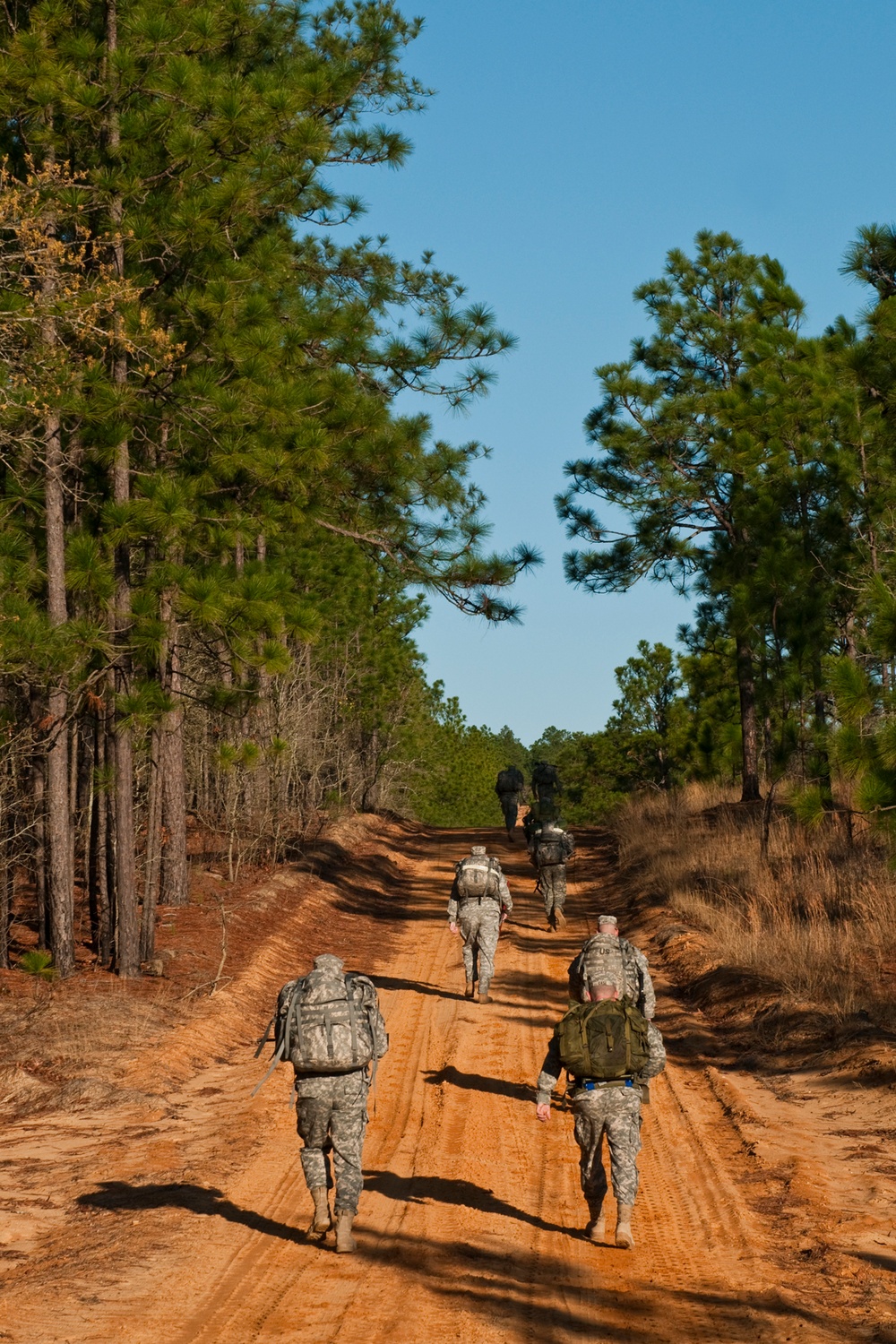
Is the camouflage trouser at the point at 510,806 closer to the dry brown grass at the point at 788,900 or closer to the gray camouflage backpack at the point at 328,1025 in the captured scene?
the dry brown grass at the point at 788,900

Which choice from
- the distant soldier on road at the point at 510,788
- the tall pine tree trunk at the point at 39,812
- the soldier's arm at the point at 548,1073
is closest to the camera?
the soldier's arm at the point at 548,1073

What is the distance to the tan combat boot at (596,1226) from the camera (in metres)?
7.69

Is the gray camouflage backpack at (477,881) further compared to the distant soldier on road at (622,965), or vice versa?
the gray camouflage backpack at (477,881)

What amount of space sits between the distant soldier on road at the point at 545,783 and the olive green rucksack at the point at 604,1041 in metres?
15.5

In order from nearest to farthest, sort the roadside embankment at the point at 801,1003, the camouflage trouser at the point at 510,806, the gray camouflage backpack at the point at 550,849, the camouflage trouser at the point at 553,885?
1. the roadside embankment at the point at 801,1003
2. the gray camouflage backpack at the point at 550,849
3. the camouflage trouser at the point at 553,885
4. the camouflage trouser at the point at 510,806

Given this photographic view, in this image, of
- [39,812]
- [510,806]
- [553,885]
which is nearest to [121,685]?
[39,812]

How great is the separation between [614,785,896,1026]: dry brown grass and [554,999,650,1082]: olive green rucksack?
3.65 meters

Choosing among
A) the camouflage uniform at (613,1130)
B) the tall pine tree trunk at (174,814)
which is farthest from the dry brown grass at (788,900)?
the tall pine tree trunk at (174,814)

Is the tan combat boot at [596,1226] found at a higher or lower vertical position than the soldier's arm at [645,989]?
lower

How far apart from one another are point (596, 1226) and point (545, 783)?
1631 centimetres

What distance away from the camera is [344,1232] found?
746cm

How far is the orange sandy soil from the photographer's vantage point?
255 inches

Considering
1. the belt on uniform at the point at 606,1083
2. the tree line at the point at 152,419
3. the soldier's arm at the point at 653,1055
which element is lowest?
the belt on uniform at the point at 606,1083

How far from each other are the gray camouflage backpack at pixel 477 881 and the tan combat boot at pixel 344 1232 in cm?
782
